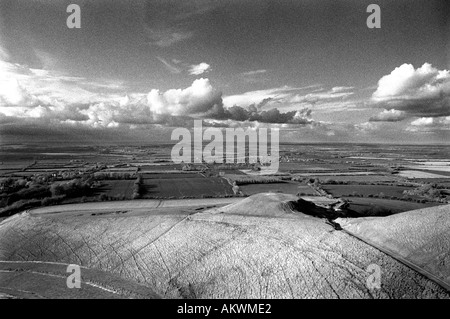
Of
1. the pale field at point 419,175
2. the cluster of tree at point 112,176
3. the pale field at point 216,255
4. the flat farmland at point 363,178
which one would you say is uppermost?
the cluster of tree at point 112,176

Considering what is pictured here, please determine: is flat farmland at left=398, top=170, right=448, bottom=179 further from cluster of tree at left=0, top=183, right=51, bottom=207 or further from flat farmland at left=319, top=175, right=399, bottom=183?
cluster of tree at left=0, top=183, right=51, bottom=207

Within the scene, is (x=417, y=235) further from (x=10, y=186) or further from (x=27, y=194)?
(x=10, y=186)

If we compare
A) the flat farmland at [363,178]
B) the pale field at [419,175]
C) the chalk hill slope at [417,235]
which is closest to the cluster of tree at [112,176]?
the flat farmland at [363,178]

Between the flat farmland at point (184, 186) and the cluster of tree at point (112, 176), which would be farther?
the cluster of tree at point (112, 176)

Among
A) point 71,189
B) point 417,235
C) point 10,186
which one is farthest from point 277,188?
point 10,186

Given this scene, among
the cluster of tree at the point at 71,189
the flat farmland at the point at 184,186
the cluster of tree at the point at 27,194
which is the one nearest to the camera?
the cluster of tree at the point at 27,194

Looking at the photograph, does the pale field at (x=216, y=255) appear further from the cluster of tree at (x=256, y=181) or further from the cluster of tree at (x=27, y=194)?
the cluster of tree at (x=256, y=181)

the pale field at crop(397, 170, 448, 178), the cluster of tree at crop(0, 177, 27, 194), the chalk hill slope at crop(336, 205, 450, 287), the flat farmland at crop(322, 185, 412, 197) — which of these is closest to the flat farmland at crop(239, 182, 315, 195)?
the flat farmland at crop(322, 185, 412, 197)
